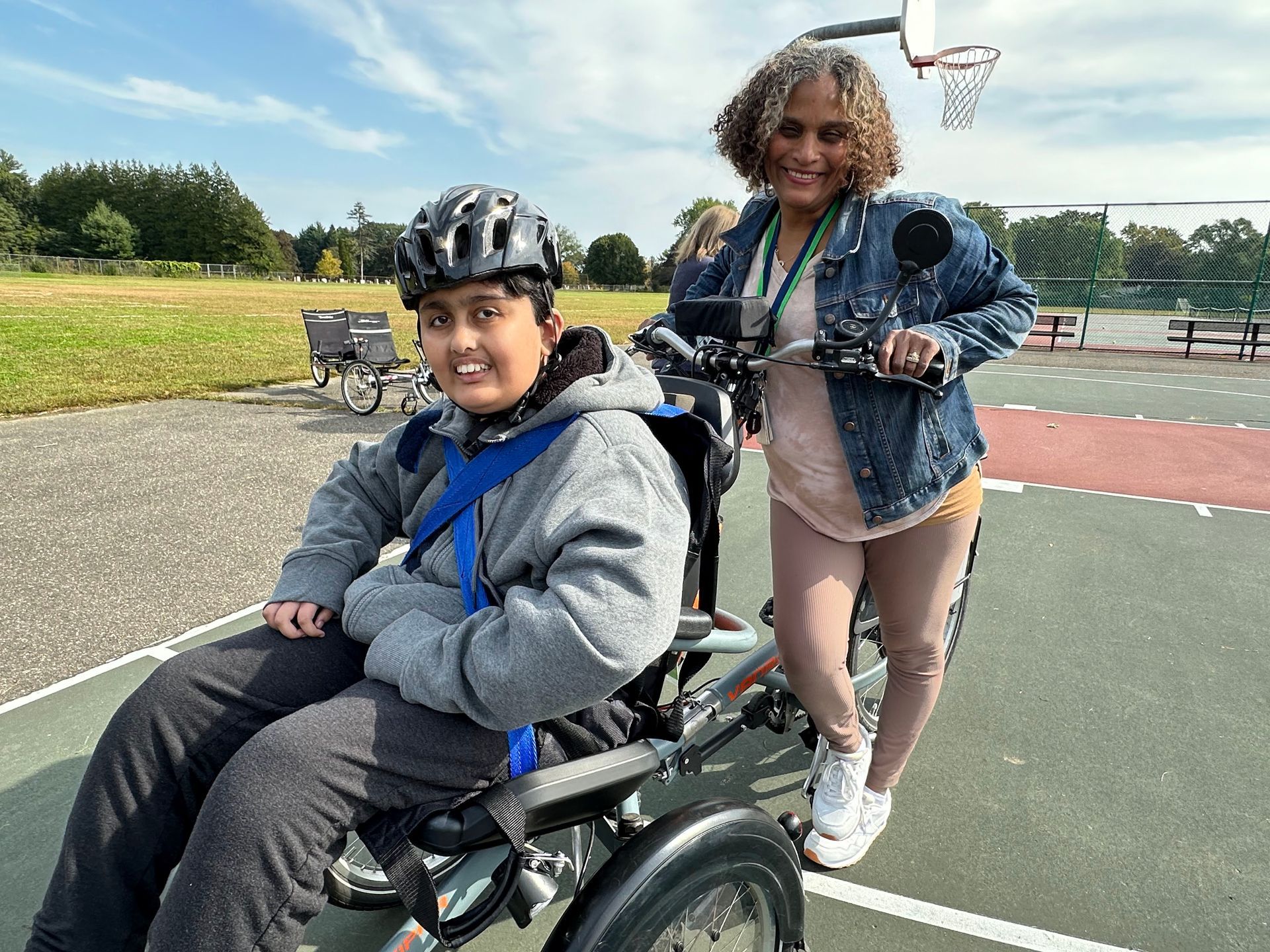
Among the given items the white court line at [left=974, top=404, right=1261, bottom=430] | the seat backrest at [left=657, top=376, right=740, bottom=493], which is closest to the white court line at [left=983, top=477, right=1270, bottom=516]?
the white court line at [left=974, top=404, right=1261, bottom=430]

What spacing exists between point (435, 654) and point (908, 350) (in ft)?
3.73

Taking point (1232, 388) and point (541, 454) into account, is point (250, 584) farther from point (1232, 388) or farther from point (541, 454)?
point (1232, 388)

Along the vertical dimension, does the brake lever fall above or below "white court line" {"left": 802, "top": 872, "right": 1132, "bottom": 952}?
above

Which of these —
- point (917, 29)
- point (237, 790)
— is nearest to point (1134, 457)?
point (917, 29)

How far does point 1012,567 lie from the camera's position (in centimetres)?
439

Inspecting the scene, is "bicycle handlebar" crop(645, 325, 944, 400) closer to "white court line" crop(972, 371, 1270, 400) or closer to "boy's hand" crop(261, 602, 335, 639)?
"boy's hand" crop(261, 602, 335, 639)

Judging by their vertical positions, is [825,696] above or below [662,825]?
below

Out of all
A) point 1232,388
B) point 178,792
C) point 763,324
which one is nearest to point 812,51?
point 763,324

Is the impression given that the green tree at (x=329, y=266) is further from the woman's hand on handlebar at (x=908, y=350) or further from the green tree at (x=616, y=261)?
the woman's hand on handlebar at (x=908, y=350)

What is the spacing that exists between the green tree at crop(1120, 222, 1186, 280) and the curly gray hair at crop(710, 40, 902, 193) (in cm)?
1867

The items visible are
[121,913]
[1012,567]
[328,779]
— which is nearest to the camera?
[328,779]

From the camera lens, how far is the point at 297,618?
1.57m

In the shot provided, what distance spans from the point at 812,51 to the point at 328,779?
1.84 metres

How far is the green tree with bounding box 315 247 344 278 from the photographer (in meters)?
118
